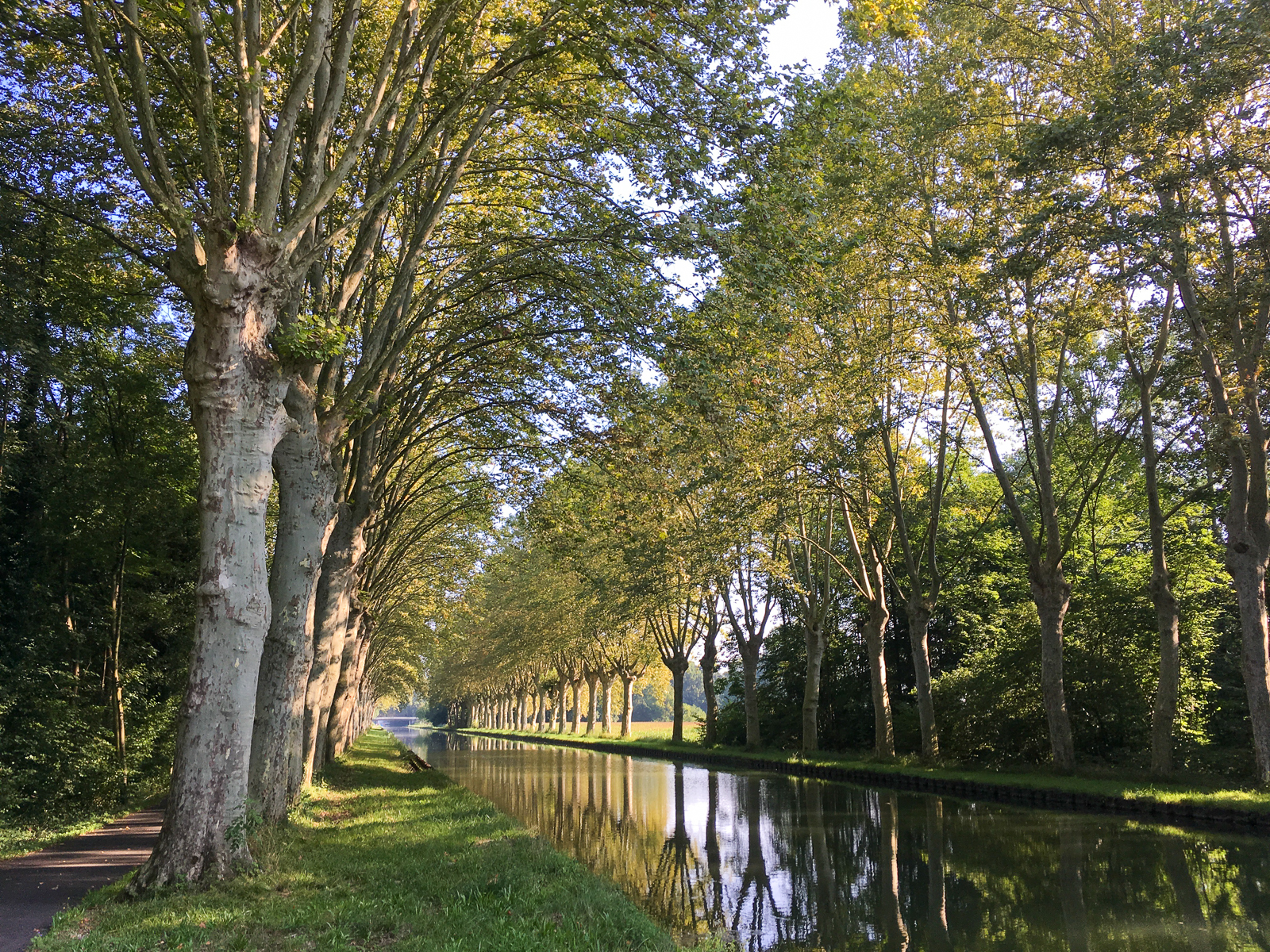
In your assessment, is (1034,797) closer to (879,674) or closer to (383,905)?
(879,674)

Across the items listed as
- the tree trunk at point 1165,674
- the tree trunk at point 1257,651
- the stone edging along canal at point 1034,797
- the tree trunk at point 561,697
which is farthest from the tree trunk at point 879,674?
the tree trunk at point 561,697

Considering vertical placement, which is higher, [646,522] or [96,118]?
[96,118]

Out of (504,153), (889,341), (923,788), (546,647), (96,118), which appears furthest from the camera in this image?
(546,647)

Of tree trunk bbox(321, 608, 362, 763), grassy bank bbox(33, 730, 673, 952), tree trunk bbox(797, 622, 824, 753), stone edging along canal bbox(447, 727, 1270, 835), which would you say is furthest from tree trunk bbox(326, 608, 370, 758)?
tree trunk bbox(797, 622, 824, 753)

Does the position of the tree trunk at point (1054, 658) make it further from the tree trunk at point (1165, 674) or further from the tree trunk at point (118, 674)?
the tree trunk at point (118, 674)

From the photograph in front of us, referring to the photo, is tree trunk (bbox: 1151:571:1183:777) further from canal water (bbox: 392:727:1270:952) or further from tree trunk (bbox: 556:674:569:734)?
tree trunk (bbox: 556:674:569:734)

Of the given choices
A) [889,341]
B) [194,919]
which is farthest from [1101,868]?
[889,341]

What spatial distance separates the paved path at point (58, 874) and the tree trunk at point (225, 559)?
87cm

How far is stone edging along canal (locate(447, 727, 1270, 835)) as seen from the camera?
1453cm

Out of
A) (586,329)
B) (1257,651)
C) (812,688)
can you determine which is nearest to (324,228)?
(586,329)

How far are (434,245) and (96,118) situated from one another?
18.2 ft

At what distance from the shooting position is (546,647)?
51.1 m

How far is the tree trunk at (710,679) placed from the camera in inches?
1599

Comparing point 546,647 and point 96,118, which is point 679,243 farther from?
point 546,647
